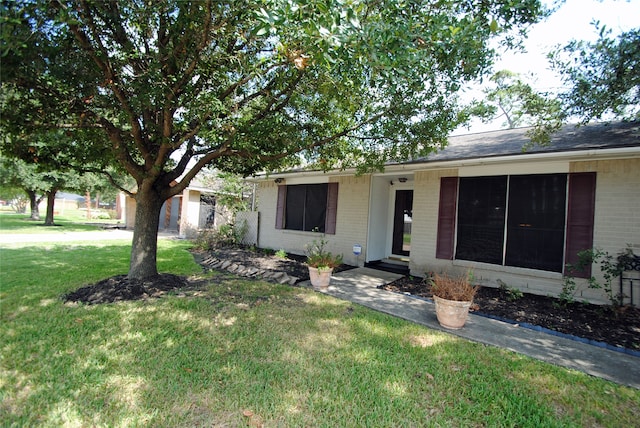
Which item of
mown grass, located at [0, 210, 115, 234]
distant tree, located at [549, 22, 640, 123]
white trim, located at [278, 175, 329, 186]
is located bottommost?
mown grass, located at [0, 210, 115, 234]

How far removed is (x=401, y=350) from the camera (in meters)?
3.48

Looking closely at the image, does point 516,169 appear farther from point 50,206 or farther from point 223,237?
point 50,206

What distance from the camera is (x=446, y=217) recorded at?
274 inches

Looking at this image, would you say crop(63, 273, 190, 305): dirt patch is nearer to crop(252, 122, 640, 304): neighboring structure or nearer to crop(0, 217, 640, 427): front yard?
crop(0, 217, 640, 427): front yard

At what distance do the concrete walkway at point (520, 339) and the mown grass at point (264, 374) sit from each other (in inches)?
9.6

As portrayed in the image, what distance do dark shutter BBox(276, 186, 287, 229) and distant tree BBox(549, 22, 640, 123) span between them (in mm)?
7934

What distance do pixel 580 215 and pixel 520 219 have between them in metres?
0.94

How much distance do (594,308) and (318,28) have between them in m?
6.40

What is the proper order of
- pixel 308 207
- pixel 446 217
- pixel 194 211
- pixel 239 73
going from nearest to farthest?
pixel 239 73 → pixel 446 217 → pixel 308 207 → pixel 194 211

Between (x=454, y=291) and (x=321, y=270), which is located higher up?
(x=454, y=291)

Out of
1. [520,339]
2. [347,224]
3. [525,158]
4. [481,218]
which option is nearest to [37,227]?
[347,224]

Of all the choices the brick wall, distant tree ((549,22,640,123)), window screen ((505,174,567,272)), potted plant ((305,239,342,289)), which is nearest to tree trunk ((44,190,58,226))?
the brick wall

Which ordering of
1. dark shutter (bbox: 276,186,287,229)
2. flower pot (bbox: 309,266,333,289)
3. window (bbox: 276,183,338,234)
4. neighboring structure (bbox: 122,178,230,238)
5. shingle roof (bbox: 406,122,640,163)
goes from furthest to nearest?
neighboring structure (bbox: 122,178,230,238)
dark shutter (bbox: 276,186,287,229)
window (bbox: 276,183,338,234)
flower pot (bbox: 309,266,333,289)
shingle roof (bbox: 406,122,640,163)

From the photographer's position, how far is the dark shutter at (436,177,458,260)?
6855mm
